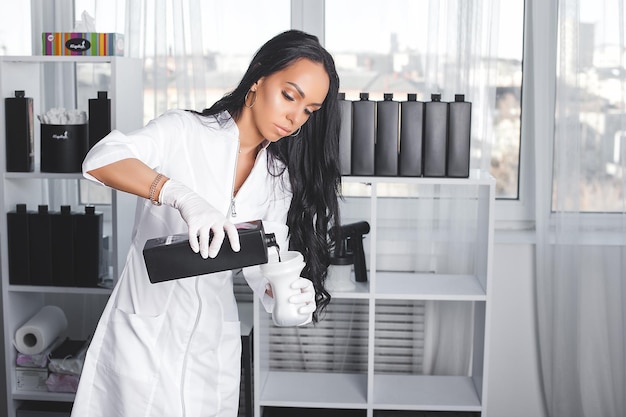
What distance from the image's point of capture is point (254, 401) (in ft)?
8.18

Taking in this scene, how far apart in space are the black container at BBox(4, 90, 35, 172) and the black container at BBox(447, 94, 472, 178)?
132 cm

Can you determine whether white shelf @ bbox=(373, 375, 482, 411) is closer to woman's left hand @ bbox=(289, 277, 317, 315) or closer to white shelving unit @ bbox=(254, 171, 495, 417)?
white shelving unit @ bbox=(254, 171, 495, 417)

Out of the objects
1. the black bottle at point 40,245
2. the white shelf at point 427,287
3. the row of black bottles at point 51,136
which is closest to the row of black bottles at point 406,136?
the white shelf at point 427,287

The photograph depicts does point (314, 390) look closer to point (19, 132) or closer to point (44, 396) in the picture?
point (44, 396)

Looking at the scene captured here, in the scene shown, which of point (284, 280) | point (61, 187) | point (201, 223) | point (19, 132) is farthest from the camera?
point (61, 187)

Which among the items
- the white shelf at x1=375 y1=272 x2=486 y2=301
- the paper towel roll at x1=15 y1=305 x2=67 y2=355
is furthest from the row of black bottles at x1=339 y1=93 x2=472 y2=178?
the paper towel roll at x1=15 y1=305 x2=67 y2=355

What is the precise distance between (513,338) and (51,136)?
1.75 meters

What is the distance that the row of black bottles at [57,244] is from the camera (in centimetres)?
251

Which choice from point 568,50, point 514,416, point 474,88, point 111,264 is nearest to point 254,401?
point 111,264

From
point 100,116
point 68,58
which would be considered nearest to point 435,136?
point 100,116

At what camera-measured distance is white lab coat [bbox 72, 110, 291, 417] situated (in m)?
1.63

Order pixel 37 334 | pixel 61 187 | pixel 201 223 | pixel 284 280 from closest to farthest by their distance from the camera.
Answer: pixel 201 223, pixel 284 280, pixel 37 334, pixel 61 187

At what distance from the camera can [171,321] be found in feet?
5.51

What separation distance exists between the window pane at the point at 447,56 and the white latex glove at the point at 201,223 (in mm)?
1459
